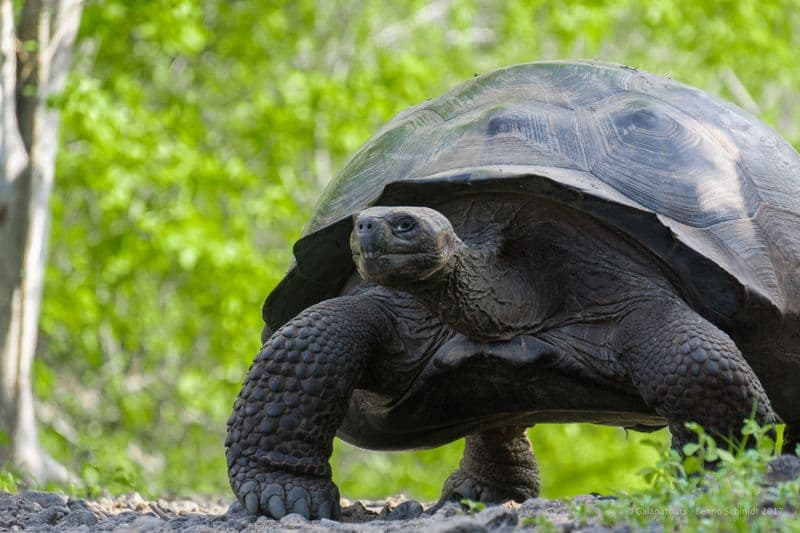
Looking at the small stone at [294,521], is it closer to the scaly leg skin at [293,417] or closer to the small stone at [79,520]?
the scaly leg skin at [293,417]

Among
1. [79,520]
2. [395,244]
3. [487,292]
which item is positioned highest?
[395,244]

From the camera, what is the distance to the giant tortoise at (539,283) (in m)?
3.89

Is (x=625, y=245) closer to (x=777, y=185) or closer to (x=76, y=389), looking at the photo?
(x=777, y=185)

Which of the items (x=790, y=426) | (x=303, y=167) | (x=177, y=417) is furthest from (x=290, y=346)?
(x=303, y=167)

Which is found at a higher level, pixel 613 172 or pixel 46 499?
pixel 613 172

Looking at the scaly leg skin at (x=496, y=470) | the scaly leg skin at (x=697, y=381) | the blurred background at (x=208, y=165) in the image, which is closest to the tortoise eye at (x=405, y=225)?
the scaly leg skin at (x=697, y=381)

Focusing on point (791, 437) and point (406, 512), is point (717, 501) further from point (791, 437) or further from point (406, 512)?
point (791, 437)

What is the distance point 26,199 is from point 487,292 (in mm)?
4738

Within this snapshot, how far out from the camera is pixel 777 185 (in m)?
4.55

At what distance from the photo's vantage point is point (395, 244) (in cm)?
377

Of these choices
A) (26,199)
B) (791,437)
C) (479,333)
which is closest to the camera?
(479,333)

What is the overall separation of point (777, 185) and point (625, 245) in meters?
0.77

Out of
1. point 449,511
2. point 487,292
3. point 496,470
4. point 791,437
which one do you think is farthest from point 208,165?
point 449,511

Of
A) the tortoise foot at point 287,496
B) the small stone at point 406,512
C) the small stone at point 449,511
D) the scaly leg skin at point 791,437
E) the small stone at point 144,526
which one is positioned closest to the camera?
the small stone at point 144,526
